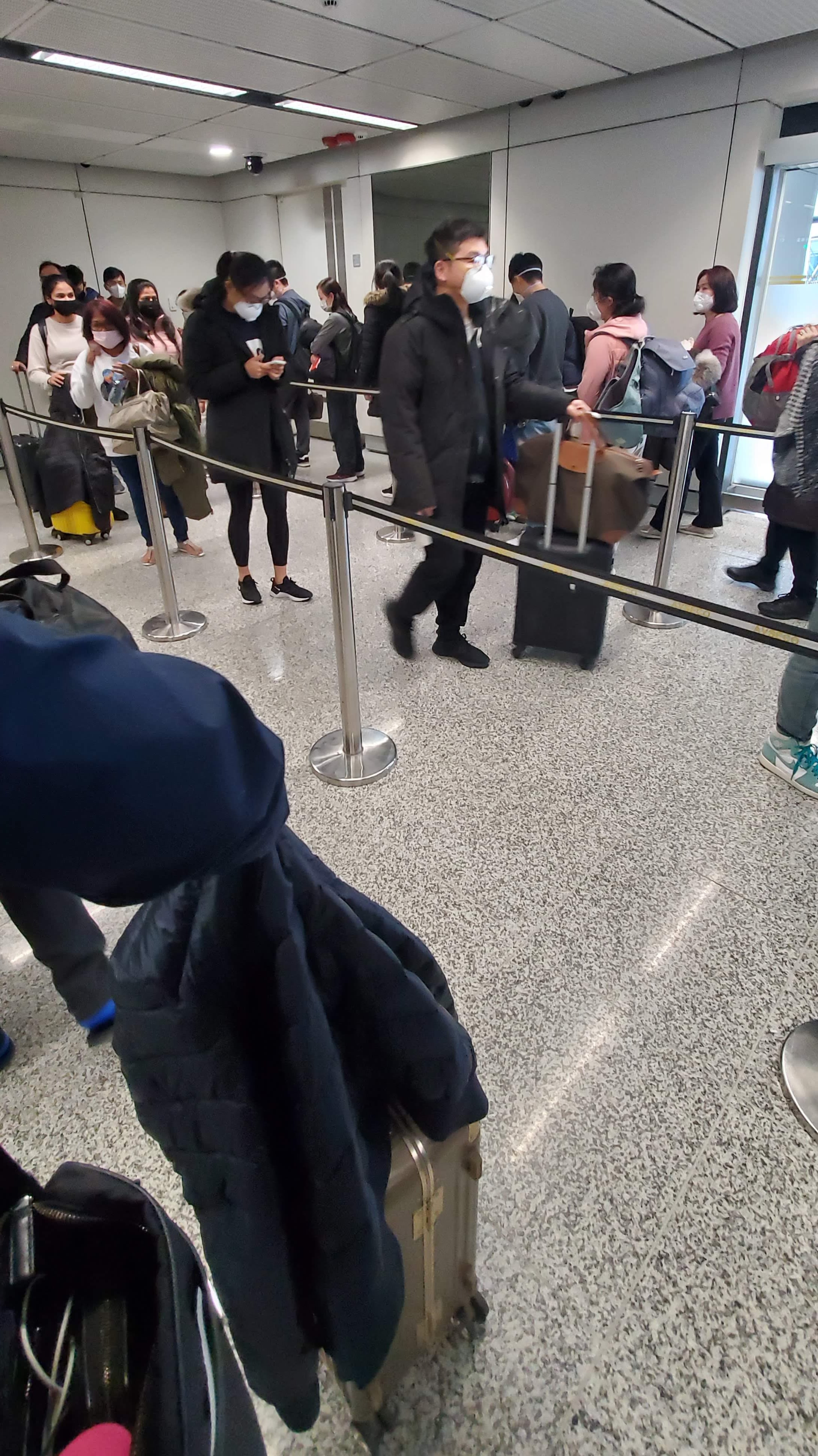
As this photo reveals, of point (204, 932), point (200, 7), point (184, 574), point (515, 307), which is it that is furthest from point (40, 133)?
point (204, 932)

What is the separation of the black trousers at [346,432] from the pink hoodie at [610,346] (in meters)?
2.55

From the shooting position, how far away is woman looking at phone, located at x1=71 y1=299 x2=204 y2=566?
4.27 meters

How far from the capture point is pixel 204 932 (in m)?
0.67

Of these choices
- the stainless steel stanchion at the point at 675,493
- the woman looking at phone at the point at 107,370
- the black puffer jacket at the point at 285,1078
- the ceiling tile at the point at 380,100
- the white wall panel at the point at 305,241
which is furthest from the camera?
the white wall panel at the point at 305,241

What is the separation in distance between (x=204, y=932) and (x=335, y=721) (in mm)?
2483

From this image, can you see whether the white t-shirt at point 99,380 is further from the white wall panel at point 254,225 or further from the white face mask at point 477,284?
the white wall panel at point 254,225

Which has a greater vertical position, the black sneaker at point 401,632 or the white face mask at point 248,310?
the white face mask at point 248,310

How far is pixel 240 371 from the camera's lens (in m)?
3.53

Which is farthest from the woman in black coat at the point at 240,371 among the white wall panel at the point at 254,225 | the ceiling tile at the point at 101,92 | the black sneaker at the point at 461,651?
the white wall panel at the point at 254,225

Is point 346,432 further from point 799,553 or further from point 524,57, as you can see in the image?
point 799,553

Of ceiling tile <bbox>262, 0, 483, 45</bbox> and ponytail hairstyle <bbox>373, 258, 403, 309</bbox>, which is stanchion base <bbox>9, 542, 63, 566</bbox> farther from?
ceiling tile <bbox>262, 0, 483, 45</bbox>

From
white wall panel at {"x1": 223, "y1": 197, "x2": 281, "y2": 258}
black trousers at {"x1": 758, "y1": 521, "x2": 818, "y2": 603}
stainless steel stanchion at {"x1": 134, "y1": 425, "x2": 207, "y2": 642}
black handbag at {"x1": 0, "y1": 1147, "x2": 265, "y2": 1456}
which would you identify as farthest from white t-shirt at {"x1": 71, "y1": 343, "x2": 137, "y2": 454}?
white wall panel at {"x1": 223, "y1": 197, "x2": 281, "y2": 258}

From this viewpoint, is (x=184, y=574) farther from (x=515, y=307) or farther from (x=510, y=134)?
(x=510, y=134)

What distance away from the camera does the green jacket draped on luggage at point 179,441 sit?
4289mm
